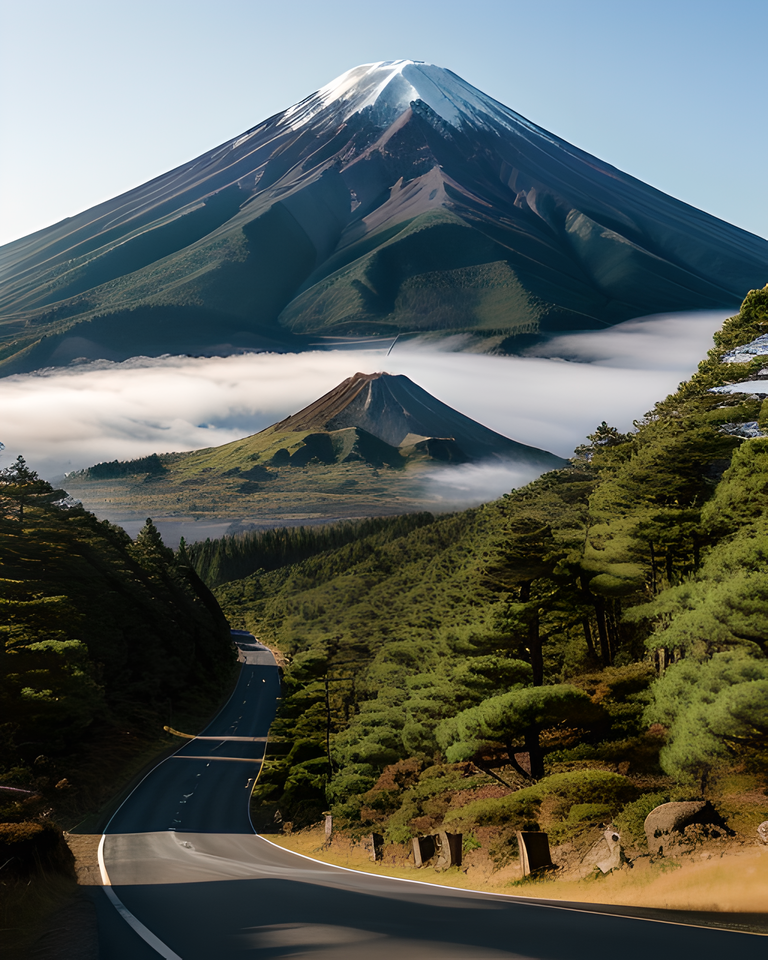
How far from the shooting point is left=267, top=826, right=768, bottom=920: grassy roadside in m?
10.1

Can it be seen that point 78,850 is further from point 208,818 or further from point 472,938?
point 472,938

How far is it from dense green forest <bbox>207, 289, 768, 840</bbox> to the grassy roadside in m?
1.84

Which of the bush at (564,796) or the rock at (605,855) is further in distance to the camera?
the bush at (564,796)

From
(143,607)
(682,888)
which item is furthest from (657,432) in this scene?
(143,607)

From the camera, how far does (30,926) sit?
1048 cm

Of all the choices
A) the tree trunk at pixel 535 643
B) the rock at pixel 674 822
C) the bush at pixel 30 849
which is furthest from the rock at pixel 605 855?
the tree trunk at pixel 535 643

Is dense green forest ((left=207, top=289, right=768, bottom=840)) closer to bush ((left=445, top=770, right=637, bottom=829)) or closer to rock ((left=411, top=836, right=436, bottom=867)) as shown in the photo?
bush ((left=445, top=770, right=637, bottom=829))

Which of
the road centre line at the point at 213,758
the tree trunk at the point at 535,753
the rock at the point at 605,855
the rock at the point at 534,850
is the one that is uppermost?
the rock at the point at 605,855

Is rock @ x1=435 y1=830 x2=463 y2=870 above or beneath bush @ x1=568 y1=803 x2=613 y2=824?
beneath

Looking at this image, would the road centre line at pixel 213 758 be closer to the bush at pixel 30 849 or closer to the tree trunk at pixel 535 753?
the tree trunk at pixel 535 753

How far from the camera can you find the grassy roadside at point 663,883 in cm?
1010

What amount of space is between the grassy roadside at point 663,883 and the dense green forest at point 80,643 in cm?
1083

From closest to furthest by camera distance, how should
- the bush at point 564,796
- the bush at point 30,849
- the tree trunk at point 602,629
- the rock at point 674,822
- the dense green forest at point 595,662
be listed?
the bush at point 30,849 → the rock at point 674,822 → the dense green forest at point 595,662 → the bush at point 564,796 → the tree trunk at point 602,629

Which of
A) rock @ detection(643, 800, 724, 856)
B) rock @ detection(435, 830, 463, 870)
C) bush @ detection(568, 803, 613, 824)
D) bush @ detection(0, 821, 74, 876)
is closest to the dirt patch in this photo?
bush @ detection(0, 821, 74, 876)
